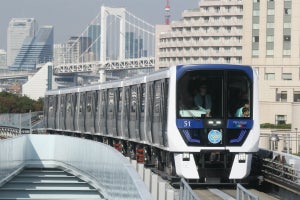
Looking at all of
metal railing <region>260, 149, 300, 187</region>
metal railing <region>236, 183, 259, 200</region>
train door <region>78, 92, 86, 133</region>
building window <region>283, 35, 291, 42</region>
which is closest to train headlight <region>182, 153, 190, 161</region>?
metal railing <region>260, 149, 300, 187</region>

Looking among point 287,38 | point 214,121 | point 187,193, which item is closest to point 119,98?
point 214,121

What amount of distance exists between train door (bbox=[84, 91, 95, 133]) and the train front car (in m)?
16.8

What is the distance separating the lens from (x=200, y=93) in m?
20.7

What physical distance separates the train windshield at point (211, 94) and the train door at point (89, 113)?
661 inches

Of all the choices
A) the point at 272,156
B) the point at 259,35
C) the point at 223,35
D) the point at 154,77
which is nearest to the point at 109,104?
the point at 154,77

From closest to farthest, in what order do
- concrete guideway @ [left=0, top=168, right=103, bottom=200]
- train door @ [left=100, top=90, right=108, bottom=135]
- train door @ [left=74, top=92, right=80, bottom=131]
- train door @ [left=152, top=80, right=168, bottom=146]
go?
train door @ [left=152, top=80, right=168, bottom=146]
concrete guideway @ [left=0, top=168, right=103, bottom=200]
train door @ [left=100, top=90, right=108, bottom=135]
train door @ [left=74, top=92, right=80, bottom=131]

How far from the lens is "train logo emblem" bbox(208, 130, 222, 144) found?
20.4 m

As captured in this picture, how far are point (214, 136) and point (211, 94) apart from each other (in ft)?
3.18

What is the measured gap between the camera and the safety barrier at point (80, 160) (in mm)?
14826

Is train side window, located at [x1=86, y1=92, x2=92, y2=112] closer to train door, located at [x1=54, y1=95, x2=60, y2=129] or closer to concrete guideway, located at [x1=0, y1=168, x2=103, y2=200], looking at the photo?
train door, located at [x1=54, y1=95, x2=60, y2=129]

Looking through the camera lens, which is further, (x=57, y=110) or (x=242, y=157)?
(x=57, y=110)

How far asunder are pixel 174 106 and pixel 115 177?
3.41 m

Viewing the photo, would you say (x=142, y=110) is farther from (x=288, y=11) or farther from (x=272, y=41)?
(x=288, y=11)

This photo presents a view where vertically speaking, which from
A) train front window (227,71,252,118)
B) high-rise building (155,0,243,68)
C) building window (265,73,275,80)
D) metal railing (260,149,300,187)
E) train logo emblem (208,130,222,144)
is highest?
high-rise building (155,0,243,68)
